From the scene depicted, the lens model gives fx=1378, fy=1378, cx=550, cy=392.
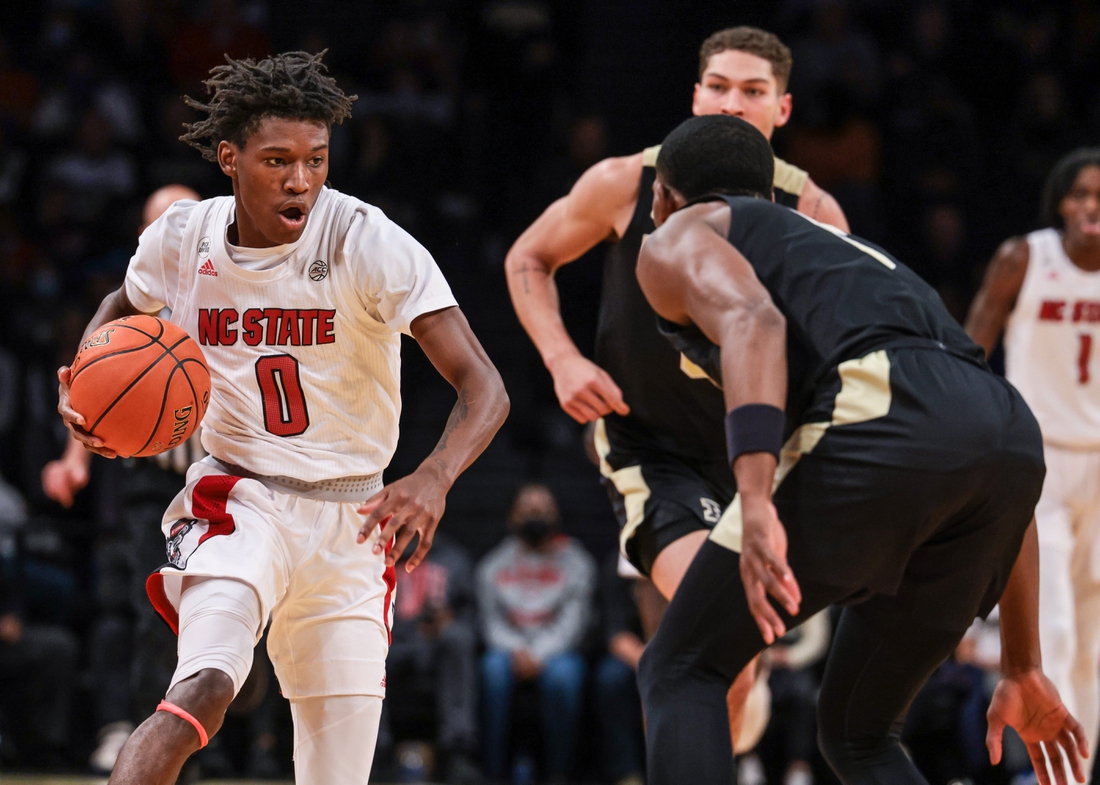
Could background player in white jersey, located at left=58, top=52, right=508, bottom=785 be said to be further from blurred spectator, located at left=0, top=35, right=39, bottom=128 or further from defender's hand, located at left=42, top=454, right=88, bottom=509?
blurred spectator, located at left=0, top=35, right=39, bottom=128

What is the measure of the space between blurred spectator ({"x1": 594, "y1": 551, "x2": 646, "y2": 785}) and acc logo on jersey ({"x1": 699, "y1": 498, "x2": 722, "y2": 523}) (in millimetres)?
3346

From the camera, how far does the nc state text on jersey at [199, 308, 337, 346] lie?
3.89 metres

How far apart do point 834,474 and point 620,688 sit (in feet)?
17.4

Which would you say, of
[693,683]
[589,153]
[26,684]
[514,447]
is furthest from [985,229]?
[693,683]

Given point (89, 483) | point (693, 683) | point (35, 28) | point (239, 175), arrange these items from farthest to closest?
point (35, 28) → point (89, 483) → point (239, 175) → point (693, 683)

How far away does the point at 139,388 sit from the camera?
12.1 ft

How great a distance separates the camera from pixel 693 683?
3.23m

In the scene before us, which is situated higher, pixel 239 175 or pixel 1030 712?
pixel 239 175

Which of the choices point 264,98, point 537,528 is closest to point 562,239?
point 264,98

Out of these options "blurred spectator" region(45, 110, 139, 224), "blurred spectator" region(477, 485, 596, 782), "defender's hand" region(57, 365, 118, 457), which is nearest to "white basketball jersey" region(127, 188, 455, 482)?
"defender's hand" region(57, 365, 118, 457)

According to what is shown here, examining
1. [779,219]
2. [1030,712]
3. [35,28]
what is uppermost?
[35,28]

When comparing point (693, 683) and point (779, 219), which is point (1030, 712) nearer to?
point (693, 683)

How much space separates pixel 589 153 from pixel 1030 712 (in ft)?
25.0

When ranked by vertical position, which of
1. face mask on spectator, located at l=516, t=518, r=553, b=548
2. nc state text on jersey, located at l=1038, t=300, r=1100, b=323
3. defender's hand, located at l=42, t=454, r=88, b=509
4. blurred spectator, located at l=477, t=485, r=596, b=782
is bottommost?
blurred spectator, located at l=477, t=485, r=596, b=782
